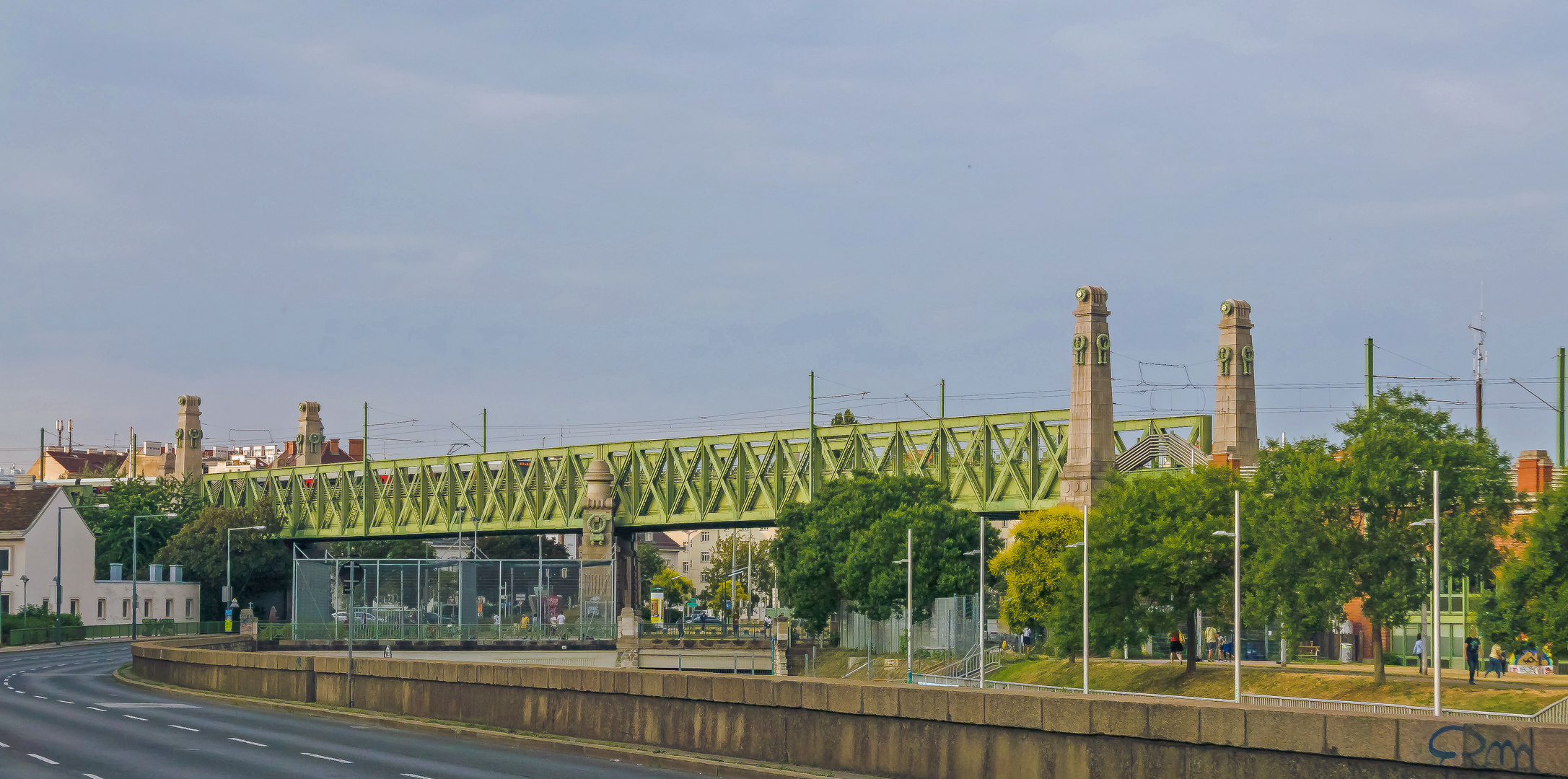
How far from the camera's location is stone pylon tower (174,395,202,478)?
143250 mm

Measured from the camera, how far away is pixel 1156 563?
59312 millimetres

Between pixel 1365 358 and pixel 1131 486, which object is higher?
pixel 1365 358

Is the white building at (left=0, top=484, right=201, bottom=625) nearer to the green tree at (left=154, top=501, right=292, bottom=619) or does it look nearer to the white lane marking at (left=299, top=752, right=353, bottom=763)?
the green tree at (left=154, top=501, right=292, bottom=619)

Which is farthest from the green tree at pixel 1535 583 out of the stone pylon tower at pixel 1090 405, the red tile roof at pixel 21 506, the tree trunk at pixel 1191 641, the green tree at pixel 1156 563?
the red tile roof at pixel 21 506

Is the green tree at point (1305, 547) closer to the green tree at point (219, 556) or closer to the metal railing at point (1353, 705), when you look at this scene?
the metal railing at point (1353, 705)

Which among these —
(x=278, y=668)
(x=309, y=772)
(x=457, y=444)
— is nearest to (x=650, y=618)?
(x=457, y=444)

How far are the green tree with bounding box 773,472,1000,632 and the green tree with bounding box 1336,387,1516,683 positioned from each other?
25741 millimetres

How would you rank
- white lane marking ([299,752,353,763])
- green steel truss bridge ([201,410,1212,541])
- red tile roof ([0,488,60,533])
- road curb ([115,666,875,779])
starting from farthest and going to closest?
Result: red tile roof ([0,488,60,533]) → green steel truss bridge ([201,410,1212,541]) → white lane marking ([299,752,353,763]) → road curb ([115,666,875,779])

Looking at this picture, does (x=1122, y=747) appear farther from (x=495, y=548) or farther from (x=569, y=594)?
(x=495, y=548)

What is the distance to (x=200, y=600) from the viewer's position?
12406 centimetres

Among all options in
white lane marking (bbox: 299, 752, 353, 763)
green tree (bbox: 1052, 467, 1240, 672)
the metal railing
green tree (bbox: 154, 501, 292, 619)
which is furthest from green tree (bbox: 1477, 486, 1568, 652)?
green tree (bbox: 154, 501, 292, 619)

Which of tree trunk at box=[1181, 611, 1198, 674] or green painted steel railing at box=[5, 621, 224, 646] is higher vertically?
tree trunk at box=[1181, 611, 1198, 674]

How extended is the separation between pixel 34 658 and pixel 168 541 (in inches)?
1931

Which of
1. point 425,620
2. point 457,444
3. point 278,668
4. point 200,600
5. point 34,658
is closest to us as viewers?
point 278,668
